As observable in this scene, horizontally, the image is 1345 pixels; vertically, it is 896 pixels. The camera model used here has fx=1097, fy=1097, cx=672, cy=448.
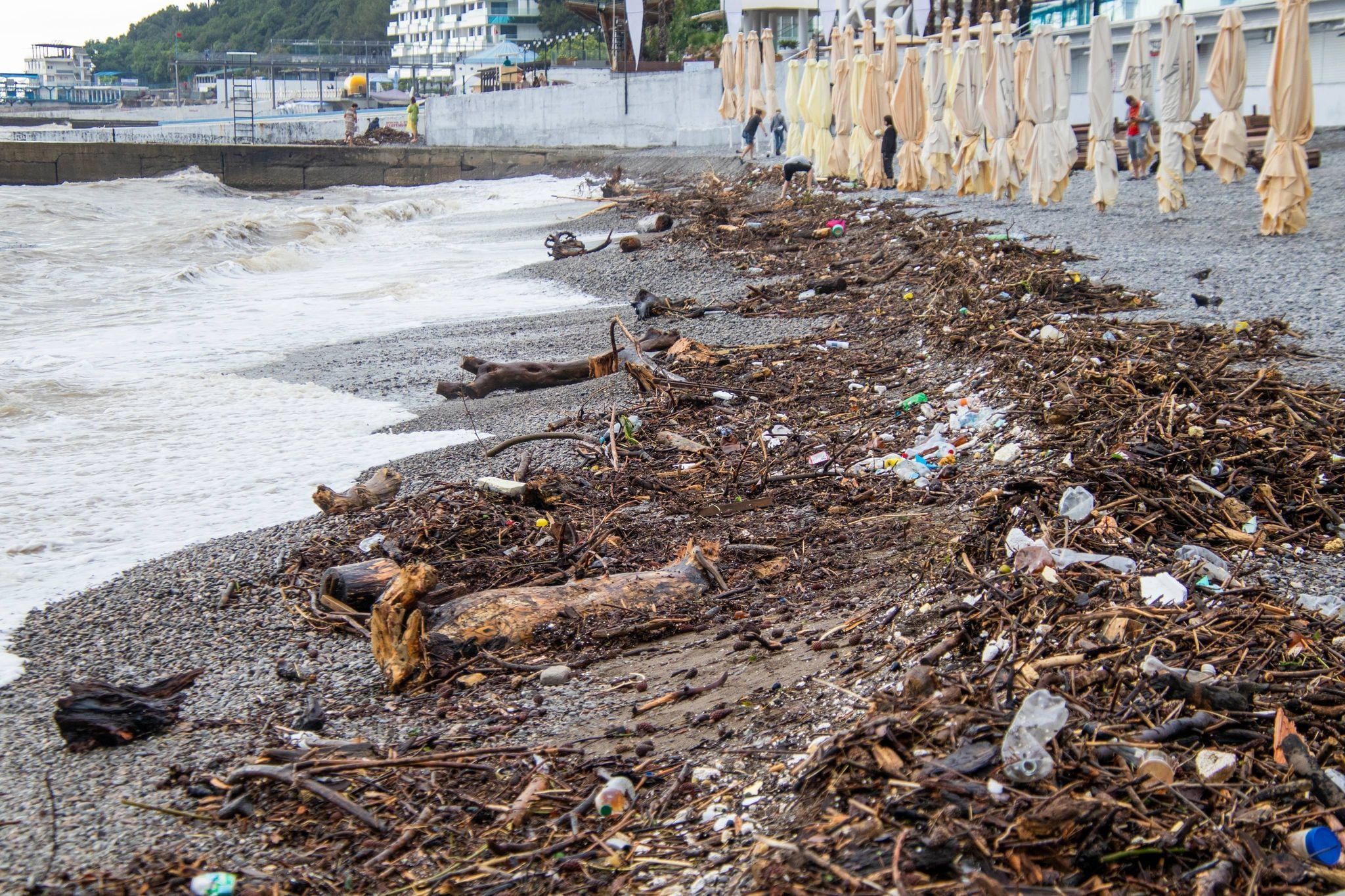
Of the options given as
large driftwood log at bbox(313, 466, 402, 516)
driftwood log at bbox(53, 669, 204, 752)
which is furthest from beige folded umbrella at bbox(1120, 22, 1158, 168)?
driftwood log at bbox(53, 669, 204, 752)

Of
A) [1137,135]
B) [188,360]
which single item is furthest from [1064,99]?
[188,360]

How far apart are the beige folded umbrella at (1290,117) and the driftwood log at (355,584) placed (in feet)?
33.6

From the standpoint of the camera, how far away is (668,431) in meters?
6.78

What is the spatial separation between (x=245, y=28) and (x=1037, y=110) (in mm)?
120859

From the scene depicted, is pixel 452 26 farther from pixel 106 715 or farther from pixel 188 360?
pixel 106 715

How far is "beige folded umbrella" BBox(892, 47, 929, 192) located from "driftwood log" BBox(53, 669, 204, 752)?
17.3 m

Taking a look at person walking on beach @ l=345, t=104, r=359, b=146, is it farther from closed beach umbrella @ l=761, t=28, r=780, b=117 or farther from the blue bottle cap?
the blue bottle cap

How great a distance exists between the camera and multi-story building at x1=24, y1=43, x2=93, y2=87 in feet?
347

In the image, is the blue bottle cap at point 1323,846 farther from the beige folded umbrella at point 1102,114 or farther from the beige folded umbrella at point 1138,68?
the beige folded umbrella at point 1138,68

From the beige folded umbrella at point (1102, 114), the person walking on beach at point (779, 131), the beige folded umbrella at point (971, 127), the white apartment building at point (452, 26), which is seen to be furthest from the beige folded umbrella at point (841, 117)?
the white apartment building at point (452, 26)

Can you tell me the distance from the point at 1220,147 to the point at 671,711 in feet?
39.1

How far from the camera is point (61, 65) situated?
109125mm

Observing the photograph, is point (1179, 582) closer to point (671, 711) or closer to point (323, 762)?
point (671, 711)

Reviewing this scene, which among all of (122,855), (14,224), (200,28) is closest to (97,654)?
(122,855)
